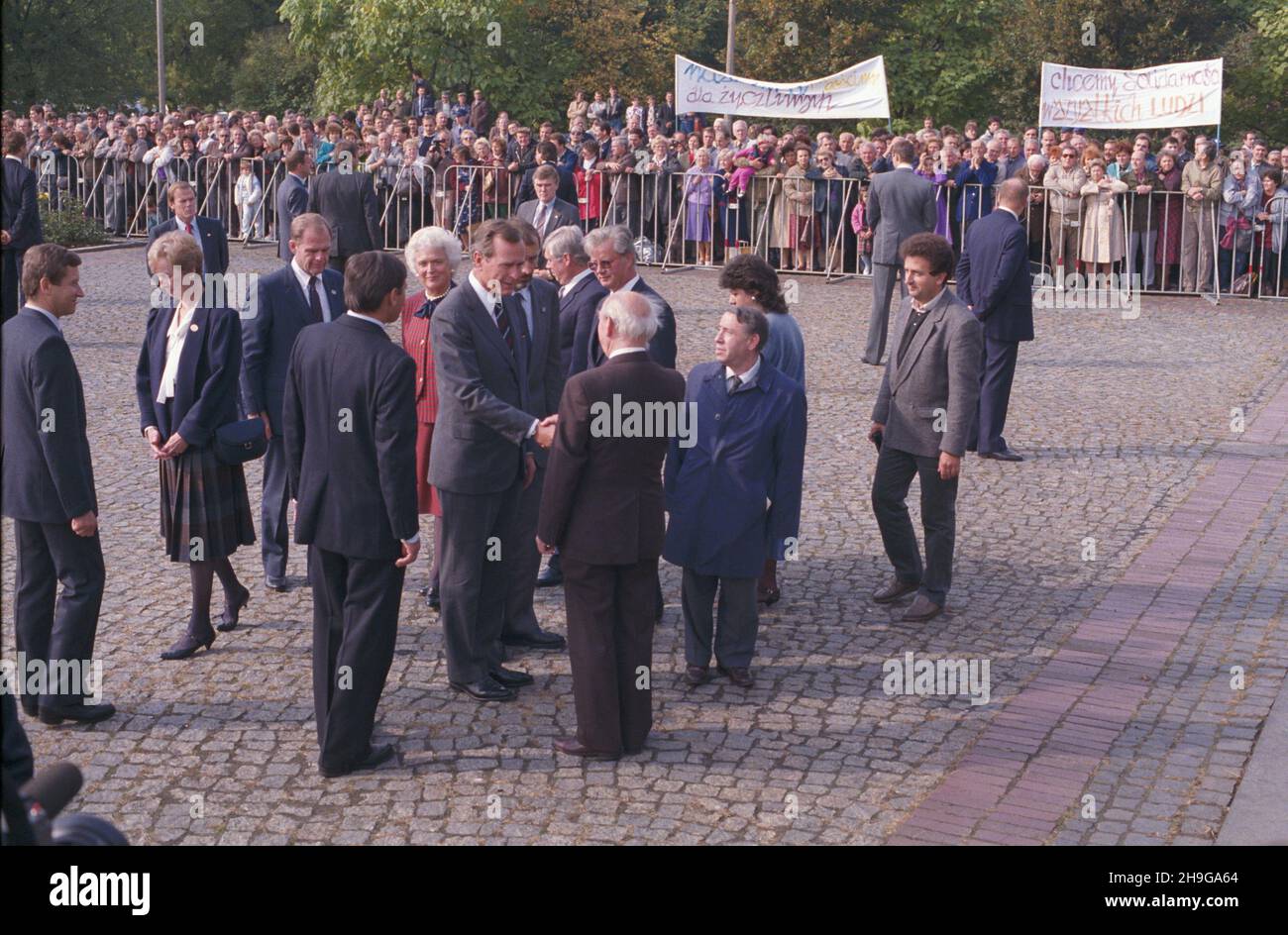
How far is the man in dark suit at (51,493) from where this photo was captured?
21.1 feet

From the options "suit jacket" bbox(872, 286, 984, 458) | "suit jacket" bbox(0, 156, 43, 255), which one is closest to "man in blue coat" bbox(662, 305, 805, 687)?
"suit jacket" bbox(872, 286, 984, 458)

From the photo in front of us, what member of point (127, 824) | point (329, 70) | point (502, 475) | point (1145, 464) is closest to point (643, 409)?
point (502, 475)

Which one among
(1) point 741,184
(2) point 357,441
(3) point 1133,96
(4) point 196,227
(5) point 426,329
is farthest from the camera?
(3) point 1133,96

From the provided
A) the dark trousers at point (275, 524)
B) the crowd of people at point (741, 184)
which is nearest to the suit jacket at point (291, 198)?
the crowd of people at point (741, 184)

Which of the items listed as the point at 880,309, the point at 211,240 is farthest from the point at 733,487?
the point at 880,309

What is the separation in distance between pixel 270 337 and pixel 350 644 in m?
2.63

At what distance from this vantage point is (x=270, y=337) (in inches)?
327

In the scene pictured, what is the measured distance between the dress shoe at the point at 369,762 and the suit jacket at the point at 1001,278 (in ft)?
22.1

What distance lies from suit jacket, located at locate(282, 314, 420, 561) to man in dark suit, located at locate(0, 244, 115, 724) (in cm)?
97

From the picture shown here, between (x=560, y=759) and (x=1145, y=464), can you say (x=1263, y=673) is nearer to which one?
(x=560, y=759)

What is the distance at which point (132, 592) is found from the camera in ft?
27.5

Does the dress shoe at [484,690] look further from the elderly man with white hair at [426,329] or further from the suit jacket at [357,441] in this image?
the suit jacket at [357,441]

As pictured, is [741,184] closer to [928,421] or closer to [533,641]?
[928,421]

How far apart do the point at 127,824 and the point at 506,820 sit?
1271 mm
